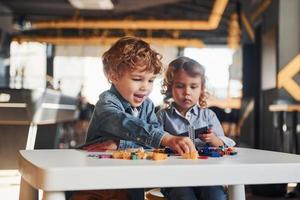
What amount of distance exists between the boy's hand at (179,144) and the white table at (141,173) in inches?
5.6

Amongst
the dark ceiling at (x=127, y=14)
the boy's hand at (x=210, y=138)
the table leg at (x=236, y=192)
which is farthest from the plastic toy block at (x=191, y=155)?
the dark ceiling at (x=127, y=14)

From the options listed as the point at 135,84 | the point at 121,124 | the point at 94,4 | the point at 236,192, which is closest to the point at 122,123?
the point at 121,124

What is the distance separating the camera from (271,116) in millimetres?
5383

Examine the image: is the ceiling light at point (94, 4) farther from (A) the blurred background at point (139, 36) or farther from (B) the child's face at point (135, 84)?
(B) the child's face at point (135, 84)

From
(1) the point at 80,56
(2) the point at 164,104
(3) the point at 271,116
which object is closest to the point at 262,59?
(3) the point at 271,116

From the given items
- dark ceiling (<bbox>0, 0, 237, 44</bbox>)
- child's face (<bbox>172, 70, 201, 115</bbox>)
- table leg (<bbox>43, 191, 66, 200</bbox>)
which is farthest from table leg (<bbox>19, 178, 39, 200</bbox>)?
dark ceiling (<bbox>0, 0, 237, 44</bbox>)

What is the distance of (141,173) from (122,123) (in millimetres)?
367

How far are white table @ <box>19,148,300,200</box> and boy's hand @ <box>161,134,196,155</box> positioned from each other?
0.14 m

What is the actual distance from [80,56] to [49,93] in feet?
16.7

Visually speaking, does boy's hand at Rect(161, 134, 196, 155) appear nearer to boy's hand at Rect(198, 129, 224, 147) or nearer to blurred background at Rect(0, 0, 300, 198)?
boy's hand at Rect(198, 129, 224, 147)

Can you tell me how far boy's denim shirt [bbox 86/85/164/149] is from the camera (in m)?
1.22

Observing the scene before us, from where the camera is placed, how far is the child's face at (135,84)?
4.26 ft

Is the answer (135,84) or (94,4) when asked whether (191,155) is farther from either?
(94,4)

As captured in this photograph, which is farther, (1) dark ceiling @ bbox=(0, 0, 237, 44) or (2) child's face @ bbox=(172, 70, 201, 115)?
(1) dark ceiling @ bbox=(0, 0, 237, 44)
